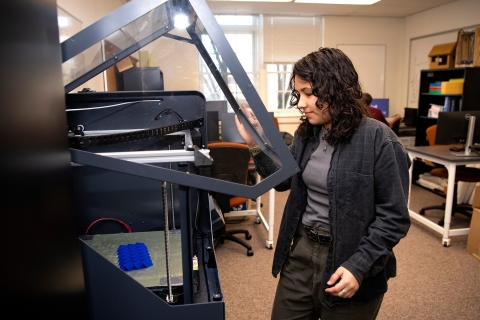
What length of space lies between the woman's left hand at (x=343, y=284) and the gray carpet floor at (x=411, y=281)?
116 centimetres

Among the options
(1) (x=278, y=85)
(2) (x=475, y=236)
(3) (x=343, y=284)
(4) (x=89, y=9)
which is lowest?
(2) (x=475, y=236)

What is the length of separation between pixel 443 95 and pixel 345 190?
175 inches

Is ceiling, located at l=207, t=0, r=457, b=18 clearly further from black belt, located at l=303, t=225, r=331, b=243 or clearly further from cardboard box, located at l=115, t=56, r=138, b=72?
black belt, located at l=303, t=225, r=331, b=243

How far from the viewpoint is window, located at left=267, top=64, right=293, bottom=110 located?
5.73 meters

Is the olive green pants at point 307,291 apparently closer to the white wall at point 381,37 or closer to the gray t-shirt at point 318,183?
the gray t-shirt at point 318,183

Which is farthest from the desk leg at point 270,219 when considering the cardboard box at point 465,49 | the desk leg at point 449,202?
the cardboard box at point 465,49

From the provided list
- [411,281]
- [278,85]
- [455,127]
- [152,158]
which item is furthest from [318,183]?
[278,85]

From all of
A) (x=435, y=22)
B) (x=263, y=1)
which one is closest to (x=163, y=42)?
(x=263, y=1)

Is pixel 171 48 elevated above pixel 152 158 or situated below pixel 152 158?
above

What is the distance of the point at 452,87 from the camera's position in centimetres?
430

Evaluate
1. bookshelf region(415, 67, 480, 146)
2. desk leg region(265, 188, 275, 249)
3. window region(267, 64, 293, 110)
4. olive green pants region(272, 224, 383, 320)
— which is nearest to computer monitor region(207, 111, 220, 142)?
desk leg region(265, 188, 275, 249)

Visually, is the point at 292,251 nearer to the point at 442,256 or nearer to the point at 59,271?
the point at 59,271

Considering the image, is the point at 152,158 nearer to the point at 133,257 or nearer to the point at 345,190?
the point at 133,257

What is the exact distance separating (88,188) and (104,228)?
0.53ft
